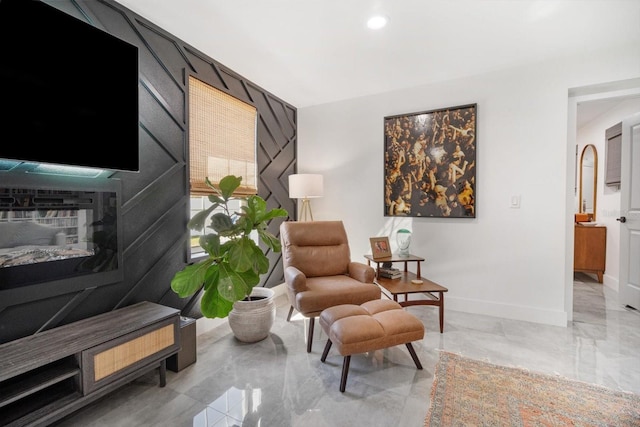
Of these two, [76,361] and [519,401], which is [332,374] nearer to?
[519,401]

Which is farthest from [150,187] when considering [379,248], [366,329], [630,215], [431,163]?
[630,215]

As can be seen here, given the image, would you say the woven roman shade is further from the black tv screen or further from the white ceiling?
the black tv screen

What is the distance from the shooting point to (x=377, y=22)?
7.22ft


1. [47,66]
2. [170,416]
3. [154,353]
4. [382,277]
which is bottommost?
[170,416]

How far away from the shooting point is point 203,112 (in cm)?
263

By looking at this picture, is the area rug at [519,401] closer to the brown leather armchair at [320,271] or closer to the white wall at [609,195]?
the brown leather armchair at [320,271]

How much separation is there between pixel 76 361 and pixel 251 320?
1.17 meters

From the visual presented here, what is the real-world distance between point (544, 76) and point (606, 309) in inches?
104

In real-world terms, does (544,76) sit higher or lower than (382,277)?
higher

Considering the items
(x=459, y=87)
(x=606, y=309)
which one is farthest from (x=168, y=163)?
(x=606, y=309)

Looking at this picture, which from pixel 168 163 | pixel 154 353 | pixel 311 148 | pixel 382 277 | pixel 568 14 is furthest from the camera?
pixel 311 148

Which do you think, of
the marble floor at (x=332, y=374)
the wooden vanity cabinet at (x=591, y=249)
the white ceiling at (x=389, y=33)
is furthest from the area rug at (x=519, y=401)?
the wooden vanity cabinet at (x=591, y=249)

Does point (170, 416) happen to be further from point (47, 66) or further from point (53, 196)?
point (47, 66)

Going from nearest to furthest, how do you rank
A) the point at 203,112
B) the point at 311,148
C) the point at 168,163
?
the point at 168,163
the point at 203,112
the point at 311,148
